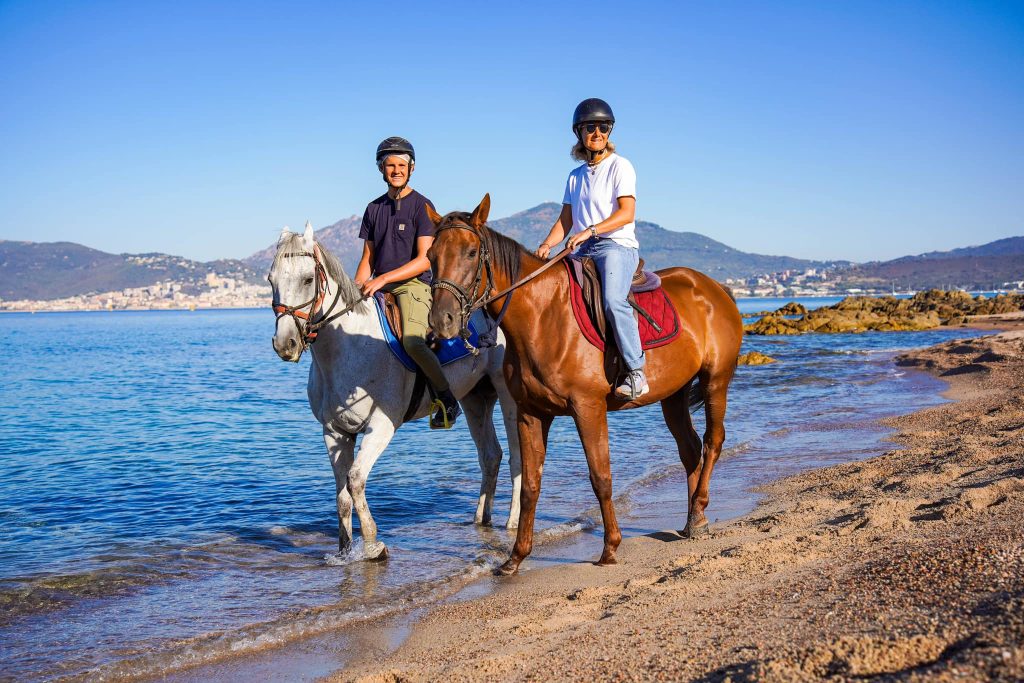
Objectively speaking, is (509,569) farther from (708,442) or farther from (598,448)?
(708,442)

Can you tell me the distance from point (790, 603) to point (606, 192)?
335 cm

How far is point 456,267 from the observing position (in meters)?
5.38

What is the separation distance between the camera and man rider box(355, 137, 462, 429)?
720 cm

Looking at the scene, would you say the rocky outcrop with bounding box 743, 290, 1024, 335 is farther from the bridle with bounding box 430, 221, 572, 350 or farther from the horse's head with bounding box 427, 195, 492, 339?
the horse's head with bounding box 427, 195, 492, 339

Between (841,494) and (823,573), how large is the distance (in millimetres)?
3281

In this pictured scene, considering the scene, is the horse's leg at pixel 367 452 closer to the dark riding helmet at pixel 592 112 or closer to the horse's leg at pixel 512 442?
the horse's leg at pixel 512 442

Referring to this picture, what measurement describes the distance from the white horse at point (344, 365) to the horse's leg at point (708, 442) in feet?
7.67

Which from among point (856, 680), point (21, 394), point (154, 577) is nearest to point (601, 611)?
point (856, 680)

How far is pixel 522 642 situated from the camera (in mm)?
4762

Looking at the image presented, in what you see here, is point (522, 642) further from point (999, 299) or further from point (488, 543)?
point (999, 299)

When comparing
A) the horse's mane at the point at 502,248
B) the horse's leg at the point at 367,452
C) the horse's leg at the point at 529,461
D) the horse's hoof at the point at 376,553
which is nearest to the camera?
the horse's mane at the point at 502,248

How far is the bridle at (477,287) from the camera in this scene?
17.5ft

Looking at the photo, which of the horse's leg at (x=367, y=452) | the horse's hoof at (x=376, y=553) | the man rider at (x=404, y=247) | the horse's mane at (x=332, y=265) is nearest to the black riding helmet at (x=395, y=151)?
the man rider at (x=404, y=247)

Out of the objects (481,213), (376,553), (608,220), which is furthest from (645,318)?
(376,553)
